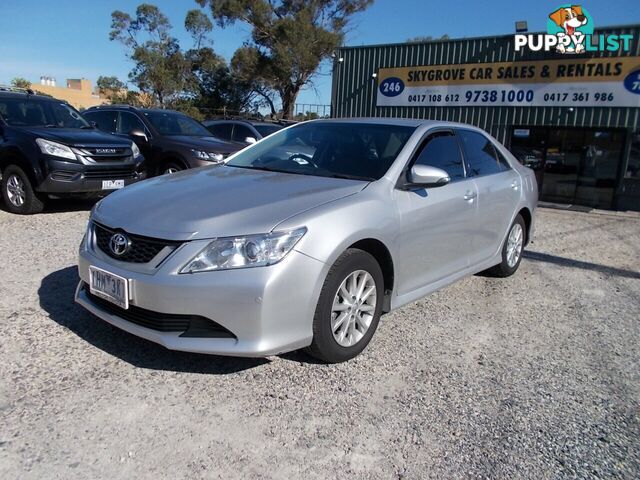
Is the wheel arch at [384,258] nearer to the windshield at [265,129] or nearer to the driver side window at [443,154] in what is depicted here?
the driver side window at [443,154]

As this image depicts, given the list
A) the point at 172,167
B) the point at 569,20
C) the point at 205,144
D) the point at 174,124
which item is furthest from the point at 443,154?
the point at 569,20

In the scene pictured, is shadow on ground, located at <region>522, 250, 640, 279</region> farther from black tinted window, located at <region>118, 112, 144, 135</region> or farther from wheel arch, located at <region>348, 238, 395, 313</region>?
black tinted window, located at <region>118, 112, 144, 135</region>

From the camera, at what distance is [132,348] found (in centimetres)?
344

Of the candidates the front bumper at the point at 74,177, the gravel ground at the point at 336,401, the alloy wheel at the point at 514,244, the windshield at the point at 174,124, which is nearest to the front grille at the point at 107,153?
the front bumper at the point at 74,177

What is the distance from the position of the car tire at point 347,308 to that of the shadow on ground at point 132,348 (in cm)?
49

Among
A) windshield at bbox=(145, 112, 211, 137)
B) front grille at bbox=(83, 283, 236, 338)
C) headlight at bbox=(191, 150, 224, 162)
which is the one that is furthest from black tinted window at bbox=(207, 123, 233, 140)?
front grille at bbox=(83, 283, 236, 338)

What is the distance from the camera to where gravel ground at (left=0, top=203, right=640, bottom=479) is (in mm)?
2445

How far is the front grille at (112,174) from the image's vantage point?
750 centimetres

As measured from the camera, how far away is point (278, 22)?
3803 cm

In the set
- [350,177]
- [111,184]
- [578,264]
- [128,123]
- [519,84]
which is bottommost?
[578,264]

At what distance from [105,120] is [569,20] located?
Result: 11.0 metres

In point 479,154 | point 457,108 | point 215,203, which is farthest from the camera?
point 457,108

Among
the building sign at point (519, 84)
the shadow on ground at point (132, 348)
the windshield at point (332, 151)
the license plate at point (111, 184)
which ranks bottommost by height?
the shadow on ground at point (132, 348)

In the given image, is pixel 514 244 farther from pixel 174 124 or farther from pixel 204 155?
pixel 174 124
